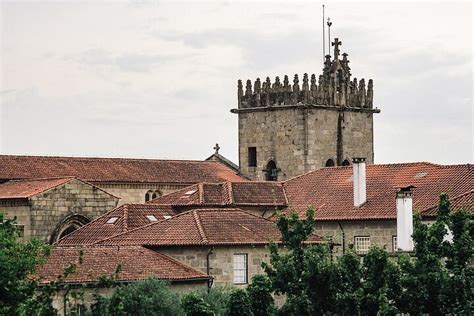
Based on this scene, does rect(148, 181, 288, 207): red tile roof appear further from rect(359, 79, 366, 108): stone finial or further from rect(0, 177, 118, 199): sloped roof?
rect(359, 79, 366, 108): stone finial

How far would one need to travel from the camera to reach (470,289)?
5209cm

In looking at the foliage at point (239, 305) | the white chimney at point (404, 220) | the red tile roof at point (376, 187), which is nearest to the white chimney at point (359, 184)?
the red tile roof at point (376, 187)

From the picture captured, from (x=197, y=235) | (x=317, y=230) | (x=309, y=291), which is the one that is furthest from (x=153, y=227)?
(x=309, y=291)

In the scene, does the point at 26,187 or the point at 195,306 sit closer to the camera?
the point at 195,306

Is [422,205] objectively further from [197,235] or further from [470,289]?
[470,289]

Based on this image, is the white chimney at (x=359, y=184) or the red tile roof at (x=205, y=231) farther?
the white chimney at (x=359, y=184)

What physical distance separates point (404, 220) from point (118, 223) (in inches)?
522

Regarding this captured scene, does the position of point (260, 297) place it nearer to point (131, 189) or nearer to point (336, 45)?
point (131, 189)

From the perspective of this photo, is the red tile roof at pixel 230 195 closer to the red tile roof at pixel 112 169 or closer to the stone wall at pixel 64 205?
the stone wall at pixel 64 205

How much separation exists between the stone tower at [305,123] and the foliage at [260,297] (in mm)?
38120

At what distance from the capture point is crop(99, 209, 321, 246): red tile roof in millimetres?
66938

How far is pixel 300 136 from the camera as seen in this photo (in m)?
93.4

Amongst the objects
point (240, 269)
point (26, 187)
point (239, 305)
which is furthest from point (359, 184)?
point (239, 305)

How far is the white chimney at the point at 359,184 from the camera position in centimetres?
7488
